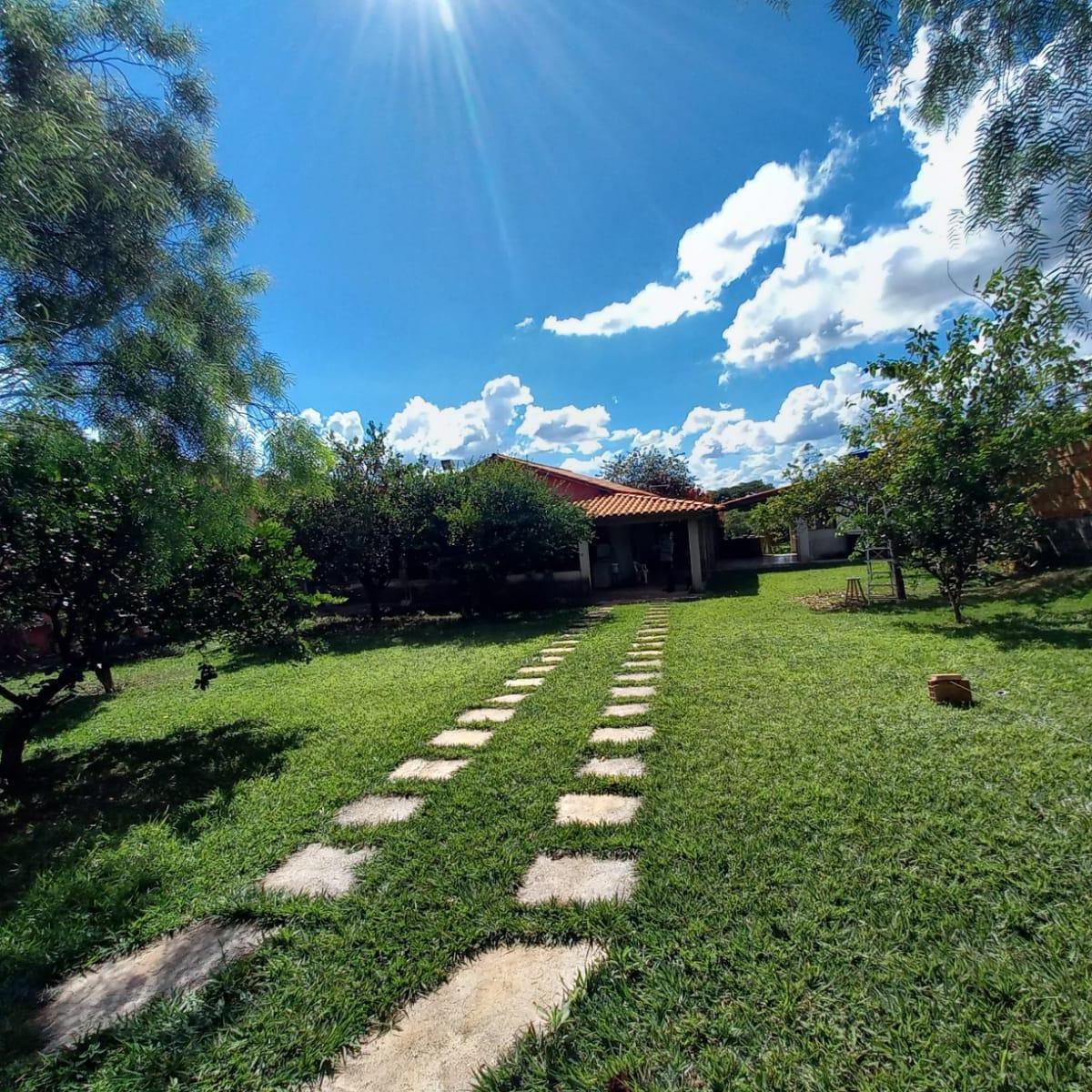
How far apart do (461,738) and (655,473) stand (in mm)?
32276

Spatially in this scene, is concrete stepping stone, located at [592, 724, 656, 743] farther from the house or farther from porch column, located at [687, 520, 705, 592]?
porch column, located at [687, 520, 705, 592]

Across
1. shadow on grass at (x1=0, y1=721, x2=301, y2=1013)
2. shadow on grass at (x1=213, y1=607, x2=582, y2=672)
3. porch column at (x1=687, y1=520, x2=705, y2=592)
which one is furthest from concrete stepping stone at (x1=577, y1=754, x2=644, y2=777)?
porch column at (x1=687, y1=520, x2=705, y2=592)

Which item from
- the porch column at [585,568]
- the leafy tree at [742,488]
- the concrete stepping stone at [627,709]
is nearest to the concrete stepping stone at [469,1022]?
the concrete stepping stone at [627,709]

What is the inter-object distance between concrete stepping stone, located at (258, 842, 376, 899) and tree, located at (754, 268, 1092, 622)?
807 centimetres

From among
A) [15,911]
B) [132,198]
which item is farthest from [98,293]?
[15,911]

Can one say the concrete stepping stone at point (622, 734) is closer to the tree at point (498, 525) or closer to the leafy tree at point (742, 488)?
the tree at point (498, 525)

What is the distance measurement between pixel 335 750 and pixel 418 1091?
3193mm

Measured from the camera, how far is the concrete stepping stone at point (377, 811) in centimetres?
311

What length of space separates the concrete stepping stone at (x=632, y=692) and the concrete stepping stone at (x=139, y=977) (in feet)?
11.6

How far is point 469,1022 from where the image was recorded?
170 cm

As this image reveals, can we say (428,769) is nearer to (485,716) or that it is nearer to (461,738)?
(461,738)

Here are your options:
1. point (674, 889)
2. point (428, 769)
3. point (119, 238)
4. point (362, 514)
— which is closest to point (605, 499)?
point (362, 514)

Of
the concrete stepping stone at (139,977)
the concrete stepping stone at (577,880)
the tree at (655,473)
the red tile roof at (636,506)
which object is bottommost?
the concrete stepping stone at (139,977)

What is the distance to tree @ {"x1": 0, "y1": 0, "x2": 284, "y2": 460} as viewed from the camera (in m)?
2.86
